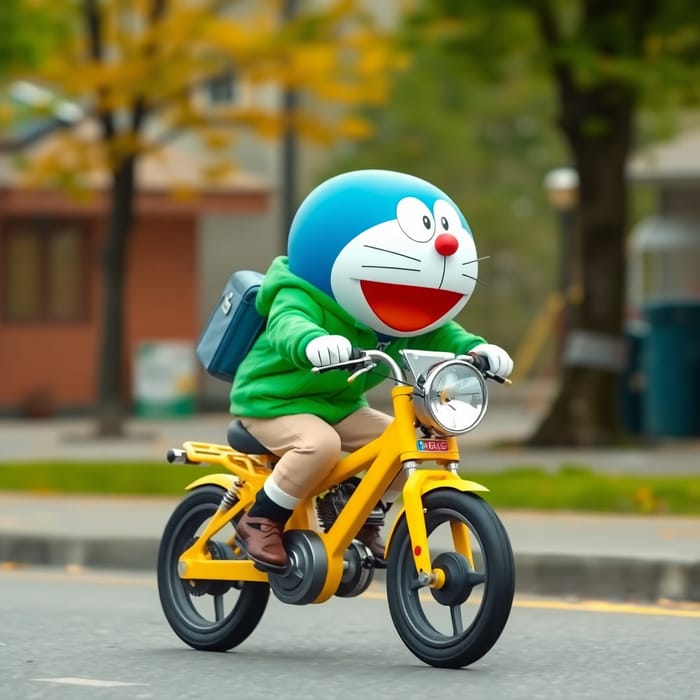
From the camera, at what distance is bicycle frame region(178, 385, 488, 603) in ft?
21.2

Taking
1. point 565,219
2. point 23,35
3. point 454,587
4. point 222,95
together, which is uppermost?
point 222,95

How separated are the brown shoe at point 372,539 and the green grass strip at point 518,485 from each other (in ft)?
17.5

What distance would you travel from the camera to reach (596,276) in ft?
61.5

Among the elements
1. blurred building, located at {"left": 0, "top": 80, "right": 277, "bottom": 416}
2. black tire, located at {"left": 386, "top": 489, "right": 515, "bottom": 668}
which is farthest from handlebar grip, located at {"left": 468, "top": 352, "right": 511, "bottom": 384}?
blurred building, located at {"left": 0, "top": 80, "right": 277, "bottom": 416}

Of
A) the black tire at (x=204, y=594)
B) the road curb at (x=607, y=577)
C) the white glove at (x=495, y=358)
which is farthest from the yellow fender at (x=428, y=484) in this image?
the road curb at (x=607, y=577)

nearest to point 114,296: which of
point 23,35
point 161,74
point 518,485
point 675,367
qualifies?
point 161,74

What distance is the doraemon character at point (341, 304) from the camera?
669cm

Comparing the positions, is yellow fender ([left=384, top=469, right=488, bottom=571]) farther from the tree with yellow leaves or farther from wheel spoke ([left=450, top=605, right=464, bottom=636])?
the tree with yellow leaves

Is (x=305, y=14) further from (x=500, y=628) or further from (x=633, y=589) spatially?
(x=500, y=628)

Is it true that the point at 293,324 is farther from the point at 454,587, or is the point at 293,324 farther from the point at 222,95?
the point at 222,95

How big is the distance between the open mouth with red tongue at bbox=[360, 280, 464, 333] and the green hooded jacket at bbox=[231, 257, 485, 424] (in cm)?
15

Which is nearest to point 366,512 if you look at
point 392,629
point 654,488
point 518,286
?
point 392,629

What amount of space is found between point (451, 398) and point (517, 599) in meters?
3.11

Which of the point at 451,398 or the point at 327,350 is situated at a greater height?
the point at 327,350
